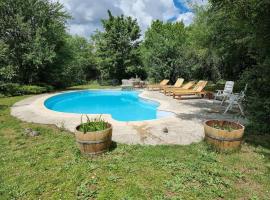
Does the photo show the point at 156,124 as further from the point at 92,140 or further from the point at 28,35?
the point at 28,35

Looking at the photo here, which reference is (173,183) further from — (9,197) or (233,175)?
(9,197)

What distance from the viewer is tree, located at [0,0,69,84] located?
1758cm

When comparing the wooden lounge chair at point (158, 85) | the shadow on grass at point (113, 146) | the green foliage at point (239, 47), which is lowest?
the shadow on grass at point (113, 146)

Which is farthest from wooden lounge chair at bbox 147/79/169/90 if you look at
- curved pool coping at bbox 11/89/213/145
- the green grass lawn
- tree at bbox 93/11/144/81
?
the green grass lawn

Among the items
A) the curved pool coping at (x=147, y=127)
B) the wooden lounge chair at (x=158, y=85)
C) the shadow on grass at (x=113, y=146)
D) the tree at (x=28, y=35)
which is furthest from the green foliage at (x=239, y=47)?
the tree at (x=28, y=35)

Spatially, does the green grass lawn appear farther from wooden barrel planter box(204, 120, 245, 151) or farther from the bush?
the bush

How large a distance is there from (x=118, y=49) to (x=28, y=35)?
365 inches

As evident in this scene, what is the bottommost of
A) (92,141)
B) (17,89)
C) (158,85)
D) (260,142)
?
(260,142)

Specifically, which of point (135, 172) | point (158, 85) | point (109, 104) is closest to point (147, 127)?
point (135, 172)

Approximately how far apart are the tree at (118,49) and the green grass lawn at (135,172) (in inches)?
760

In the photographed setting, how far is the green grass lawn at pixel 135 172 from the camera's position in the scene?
3.75 meters

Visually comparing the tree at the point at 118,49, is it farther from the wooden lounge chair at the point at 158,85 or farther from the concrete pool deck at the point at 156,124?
the concrete pool deck at the point at 156,124

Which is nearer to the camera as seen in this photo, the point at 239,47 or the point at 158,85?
the point at 239,47

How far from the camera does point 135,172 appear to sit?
4371 mm
